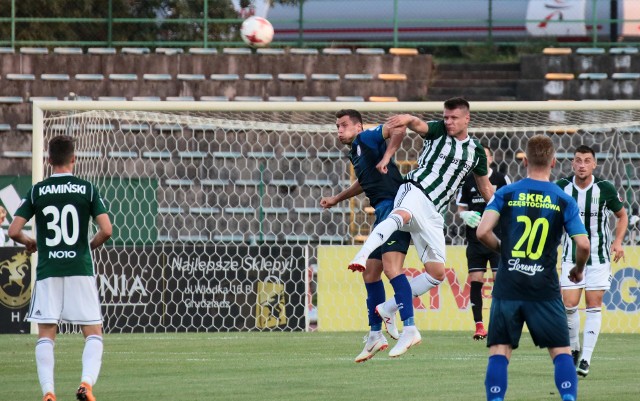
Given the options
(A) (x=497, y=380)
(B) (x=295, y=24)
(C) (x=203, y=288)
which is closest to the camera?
(A) (x=497, y=380)

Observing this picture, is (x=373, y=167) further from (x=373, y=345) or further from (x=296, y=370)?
(x=296, y=370)

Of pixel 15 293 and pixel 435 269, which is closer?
pixel 435 269

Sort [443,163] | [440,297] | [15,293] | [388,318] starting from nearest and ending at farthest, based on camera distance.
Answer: [443,163] < [388,318] < [15,293] < [440,297]

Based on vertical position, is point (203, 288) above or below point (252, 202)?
below

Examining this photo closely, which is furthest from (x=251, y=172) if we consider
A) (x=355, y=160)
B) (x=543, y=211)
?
(x=543, y=211)

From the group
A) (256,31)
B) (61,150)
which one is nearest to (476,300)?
(61,150)

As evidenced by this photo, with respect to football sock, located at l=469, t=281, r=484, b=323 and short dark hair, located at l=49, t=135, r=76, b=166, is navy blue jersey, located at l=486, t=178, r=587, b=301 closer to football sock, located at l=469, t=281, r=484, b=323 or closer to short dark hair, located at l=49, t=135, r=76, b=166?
short dark hair, located at l=49, t=135, r=76, b=166

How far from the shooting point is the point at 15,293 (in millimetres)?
15867

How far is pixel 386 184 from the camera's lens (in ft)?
34.6

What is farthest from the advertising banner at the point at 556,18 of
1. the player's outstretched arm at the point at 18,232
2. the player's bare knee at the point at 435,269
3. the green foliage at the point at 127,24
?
the player's outstretched arm at the point at 18,232

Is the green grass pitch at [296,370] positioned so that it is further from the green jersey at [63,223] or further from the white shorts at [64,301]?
the green jersey at [63,223]

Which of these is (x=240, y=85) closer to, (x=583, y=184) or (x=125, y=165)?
(x=125, y=165)

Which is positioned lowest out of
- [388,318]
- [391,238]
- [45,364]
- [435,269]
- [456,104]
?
[45,364]

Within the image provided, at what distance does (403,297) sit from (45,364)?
3.33 meters
